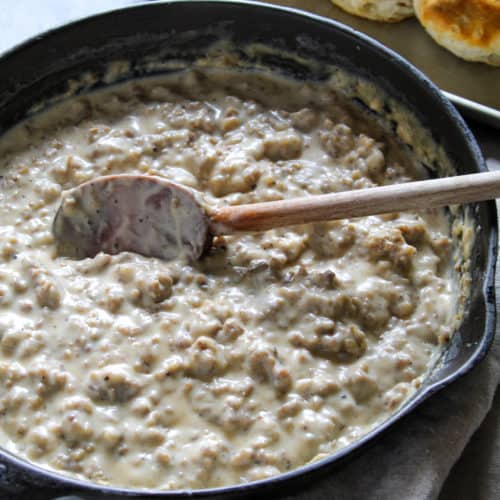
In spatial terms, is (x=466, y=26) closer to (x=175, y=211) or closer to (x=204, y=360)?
(x=175, y=211)

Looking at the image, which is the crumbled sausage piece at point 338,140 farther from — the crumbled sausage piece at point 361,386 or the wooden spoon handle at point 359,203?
the crumbled sausage piece at point 361,386

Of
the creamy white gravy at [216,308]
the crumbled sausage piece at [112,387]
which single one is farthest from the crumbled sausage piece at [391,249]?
Result: the crumbled sausage piece at [112,387]

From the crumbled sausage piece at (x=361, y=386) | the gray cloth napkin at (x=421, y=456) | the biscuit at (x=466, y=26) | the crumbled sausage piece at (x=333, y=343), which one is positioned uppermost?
the biscuit at (x=466, y=26)

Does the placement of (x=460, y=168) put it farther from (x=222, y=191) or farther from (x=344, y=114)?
(x=222, y=191)

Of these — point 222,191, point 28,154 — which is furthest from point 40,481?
point 28,154

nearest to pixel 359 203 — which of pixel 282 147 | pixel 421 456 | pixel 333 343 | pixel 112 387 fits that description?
pixel 333 343

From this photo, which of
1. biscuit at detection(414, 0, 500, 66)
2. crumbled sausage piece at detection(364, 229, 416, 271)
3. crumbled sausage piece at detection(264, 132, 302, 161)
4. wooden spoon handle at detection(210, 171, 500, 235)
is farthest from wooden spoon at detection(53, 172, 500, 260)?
biscuit at detection(414, 0, 500, 66)
